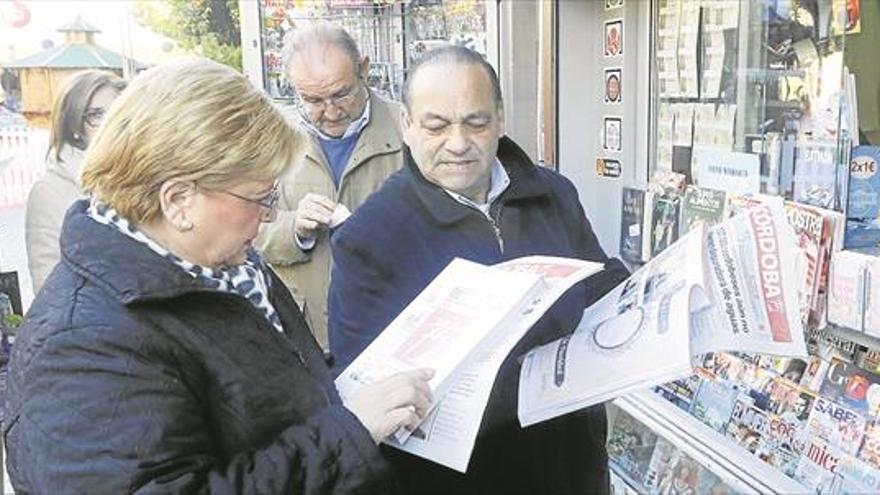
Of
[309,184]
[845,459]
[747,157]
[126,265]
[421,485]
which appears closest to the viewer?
[126,265]

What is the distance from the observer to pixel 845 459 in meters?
1.90

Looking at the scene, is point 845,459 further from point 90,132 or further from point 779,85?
point 90,132

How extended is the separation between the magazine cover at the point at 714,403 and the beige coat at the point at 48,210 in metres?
1.91

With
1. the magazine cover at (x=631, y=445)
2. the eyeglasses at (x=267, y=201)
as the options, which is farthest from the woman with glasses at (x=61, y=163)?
the magazine cover at (x=631, y=445)

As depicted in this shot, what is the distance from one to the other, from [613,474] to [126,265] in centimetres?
178

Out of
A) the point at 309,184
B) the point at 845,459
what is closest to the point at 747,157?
the point at 845,459

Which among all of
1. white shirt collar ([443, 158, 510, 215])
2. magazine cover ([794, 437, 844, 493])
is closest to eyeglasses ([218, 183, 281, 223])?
white shirt collar ([443, 158, 510, 215])

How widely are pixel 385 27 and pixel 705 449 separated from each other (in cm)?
219

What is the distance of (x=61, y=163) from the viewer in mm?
2379

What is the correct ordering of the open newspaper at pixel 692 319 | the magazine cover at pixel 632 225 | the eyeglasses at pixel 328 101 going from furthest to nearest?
the magazine cover at pixel 632 225
the eyeglasses at pixel 328 101
the open newspaper at pixel 692 319

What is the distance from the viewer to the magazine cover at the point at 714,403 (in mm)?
2326

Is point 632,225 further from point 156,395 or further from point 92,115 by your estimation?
point 156,395

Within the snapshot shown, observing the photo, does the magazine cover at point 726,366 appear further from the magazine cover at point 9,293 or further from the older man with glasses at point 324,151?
the magazine cover at point 9,293

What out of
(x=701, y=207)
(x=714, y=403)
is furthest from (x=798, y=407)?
(x=701, y=207)
